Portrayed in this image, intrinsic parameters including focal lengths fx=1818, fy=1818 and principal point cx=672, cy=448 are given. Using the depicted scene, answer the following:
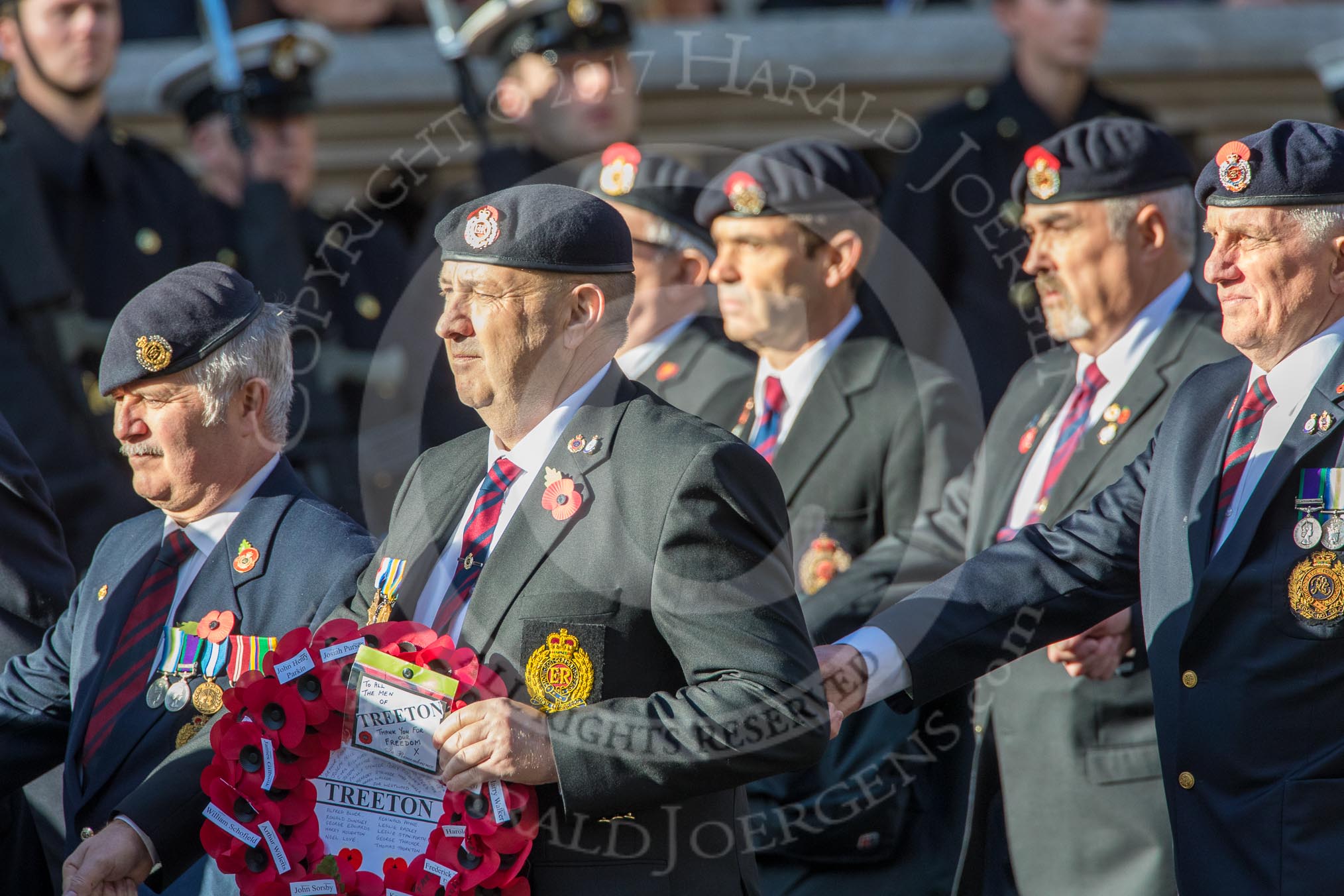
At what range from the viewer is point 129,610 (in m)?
3.88

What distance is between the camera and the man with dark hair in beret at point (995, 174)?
259 inches

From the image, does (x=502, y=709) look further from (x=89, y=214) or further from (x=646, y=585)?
(x=89, y=214)

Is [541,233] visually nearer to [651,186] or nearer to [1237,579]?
[1237,579]

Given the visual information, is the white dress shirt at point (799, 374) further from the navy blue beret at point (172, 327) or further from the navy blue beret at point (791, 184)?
the navy blue beret at point (172, 327)

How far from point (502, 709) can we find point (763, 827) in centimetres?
170

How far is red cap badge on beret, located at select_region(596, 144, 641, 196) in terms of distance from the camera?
5488 mm

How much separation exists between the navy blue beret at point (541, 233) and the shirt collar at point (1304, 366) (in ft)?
4.33

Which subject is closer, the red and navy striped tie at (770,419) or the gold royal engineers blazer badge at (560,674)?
the gold royal engineers blazer badge at (560,674)

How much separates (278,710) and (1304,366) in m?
2.07

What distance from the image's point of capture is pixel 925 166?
7.02 metres

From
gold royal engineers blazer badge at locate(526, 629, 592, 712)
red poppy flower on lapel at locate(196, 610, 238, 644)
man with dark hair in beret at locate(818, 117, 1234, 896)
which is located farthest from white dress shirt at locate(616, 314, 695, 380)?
gold royal engineers blazer badge at locate(526, 629, 592, 712)

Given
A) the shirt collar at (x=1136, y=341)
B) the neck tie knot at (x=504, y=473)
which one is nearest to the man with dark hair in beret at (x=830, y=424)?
the shirt collar at (x=1136, y=341)

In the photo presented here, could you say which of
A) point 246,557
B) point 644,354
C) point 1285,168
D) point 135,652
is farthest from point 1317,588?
point 644,354

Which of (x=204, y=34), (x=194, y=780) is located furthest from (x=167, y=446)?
(x=204, y=34)
